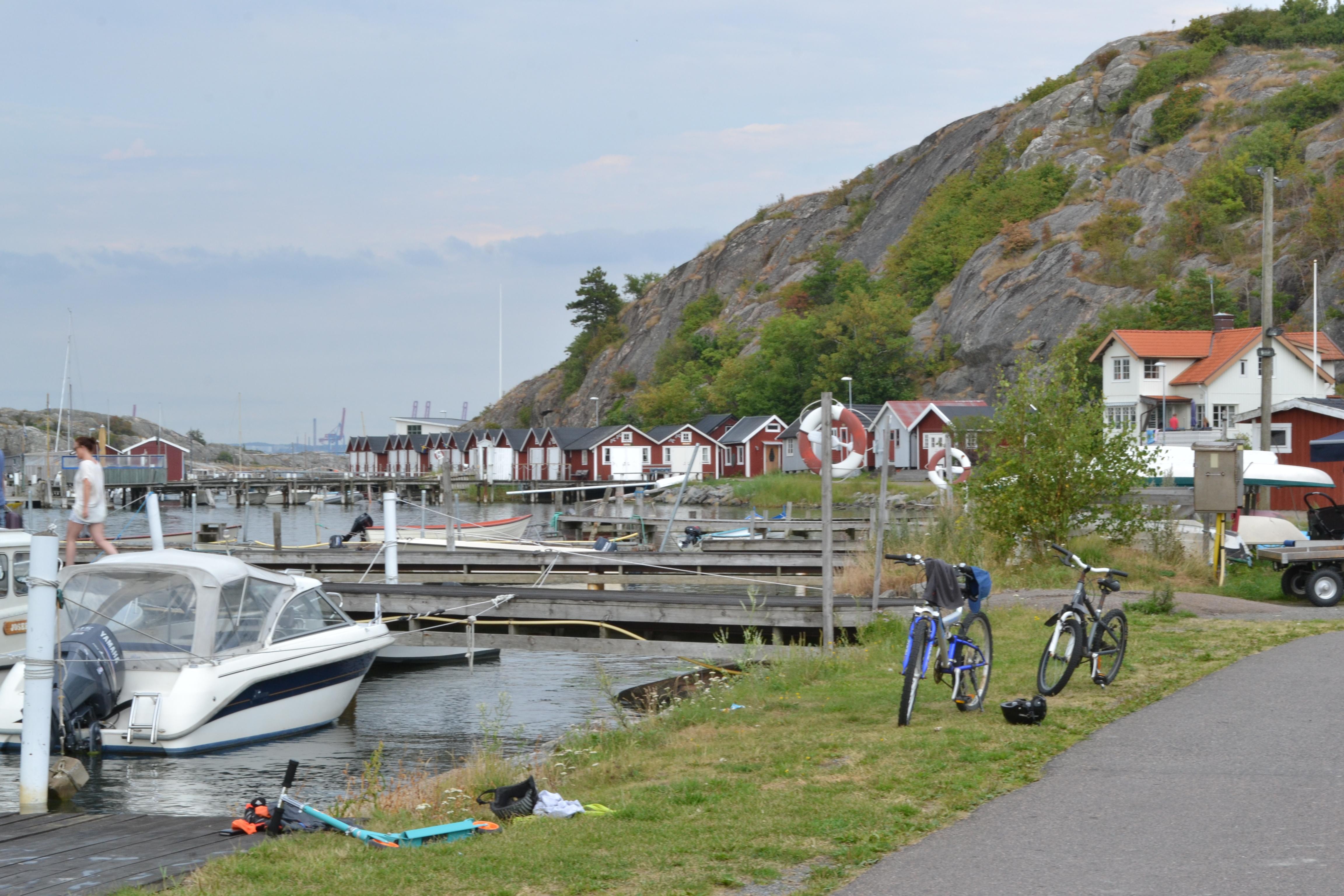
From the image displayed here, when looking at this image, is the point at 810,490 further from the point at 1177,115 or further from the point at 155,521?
the point at 1177,115

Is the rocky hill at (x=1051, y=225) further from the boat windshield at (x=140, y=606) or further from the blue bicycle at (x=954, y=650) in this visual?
the blue bicycle at (x=954, y=650)

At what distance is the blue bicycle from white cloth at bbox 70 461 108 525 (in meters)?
10.1

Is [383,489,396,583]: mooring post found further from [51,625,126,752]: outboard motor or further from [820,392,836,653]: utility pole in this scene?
[820,392,836,653]: utility pole

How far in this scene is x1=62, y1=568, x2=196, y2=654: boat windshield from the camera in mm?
13523

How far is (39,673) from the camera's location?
8.66 metres

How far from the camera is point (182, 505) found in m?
104

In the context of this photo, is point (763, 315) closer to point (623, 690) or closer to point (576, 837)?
point (623, 690)

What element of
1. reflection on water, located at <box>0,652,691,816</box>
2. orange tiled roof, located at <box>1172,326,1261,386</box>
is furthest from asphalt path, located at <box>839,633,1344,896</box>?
orange tiled roof, located at <box>1172,326,1261,386</box>

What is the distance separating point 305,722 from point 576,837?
938cm

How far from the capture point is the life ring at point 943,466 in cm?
3122

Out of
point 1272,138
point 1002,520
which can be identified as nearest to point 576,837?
point 1002,520

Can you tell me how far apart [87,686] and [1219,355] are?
222 feet

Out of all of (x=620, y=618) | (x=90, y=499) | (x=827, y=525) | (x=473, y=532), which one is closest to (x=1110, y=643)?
(x=827, y=525)

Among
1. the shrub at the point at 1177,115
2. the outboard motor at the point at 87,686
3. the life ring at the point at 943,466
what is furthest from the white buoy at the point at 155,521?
the shrub at the point at 1177,115
